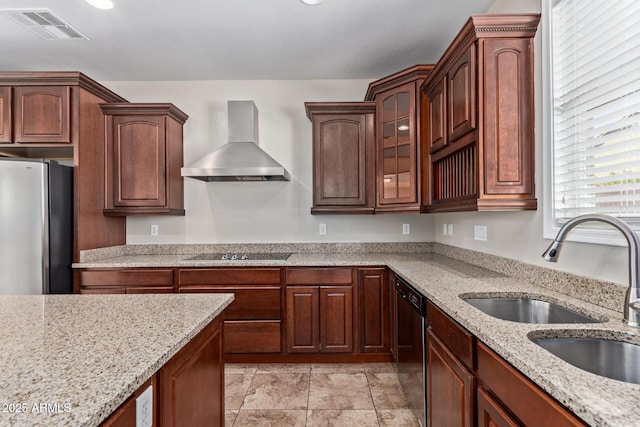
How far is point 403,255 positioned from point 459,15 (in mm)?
2116

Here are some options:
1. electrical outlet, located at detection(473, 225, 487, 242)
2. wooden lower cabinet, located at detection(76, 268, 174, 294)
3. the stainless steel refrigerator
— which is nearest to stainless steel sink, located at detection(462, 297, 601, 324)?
electrical outlet, located at detection(473, 225, 487, 242)

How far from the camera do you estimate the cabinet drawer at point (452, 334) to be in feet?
4.13

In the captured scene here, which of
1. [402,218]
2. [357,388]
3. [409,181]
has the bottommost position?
[357,388]

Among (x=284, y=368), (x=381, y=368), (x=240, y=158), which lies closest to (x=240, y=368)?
(x=284, y=368)

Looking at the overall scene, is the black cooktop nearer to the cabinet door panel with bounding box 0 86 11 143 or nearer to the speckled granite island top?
the speckled granite island top

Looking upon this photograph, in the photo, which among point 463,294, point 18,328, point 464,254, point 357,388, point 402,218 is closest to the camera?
point 18,328

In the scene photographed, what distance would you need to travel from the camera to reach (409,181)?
2803 millimetres

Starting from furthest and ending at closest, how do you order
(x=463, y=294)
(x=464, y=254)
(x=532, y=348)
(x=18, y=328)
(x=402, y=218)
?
(x=402, y=218)
(x=464, y=254)
(x=463, y=294)
(x=18, y=328)
(x=532, y=348)

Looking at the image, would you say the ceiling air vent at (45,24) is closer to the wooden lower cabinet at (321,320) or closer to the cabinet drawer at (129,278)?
the cabinet drawer at (129,278)

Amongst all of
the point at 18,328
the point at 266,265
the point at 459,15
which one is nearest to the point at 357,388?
the point at 266,265

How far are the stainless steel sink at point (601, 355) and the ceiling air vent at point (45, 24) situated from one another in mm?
3592

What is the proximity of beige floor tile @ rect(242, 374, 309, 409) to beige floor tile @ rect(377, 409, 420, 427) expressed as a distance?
53 cm

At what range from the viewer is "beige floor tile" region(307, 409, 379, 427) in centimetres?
204

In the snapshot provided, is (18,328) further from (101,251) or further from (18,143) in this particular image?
(18,143)
